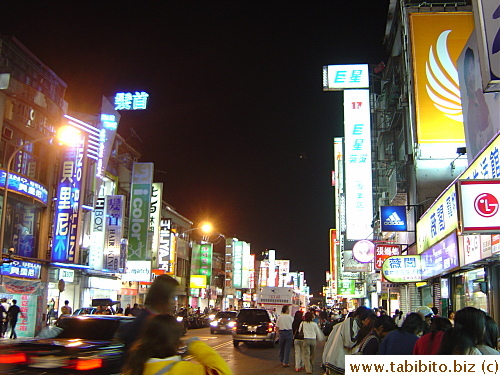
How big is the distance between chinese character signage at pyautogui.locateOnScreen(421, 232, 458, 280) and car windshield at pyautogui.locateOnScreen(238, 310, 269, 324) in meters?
7.42

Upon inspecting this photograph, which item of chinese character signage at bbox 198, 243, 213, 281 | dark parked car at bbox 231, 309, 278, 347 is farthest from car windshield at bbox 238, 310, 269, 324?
chinese character signage at bbox 198, 243, 213, 281

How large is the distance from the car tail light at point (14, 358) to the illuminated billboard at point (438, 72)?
63.3 ft

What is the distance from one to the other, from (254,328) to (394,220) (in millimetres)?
8575

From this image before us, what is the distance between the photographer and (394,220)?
26.0m

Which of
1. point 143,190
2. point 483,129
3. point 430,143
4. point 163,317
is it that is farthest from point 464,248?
point 143,190

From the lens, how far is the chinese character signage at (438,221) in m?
16.1

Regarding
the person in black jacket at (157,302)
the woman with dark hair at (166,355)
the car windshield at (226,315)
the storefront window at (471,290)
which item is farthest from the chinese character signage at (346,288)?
the woman with dark hair at (166,355)

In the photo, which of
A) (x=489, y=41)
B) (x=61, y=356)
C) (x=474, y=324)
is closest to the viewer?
(x=474, y=324)

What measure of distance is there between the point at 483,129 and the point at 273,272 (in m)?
129

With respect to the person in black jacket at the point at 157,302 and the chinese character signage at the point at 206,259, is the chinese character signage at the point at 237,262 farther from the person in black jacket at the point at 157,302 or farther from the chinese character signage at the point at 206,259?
the person in black jacket at the point at 157,302

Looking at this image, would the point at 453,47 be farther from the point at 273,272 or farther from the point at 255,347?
the point at 273,272

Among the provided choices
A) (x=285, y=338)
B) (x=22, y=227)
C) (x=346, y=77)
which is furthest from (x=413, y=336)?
(x=346, y=77)

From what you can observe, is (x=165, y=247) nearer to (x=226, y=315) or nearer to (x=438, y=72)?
(x=226, y=315)

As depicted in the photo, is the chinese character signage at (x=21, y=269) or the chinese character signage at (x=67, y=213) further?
the chinese character signage at (x=67, y=213)
